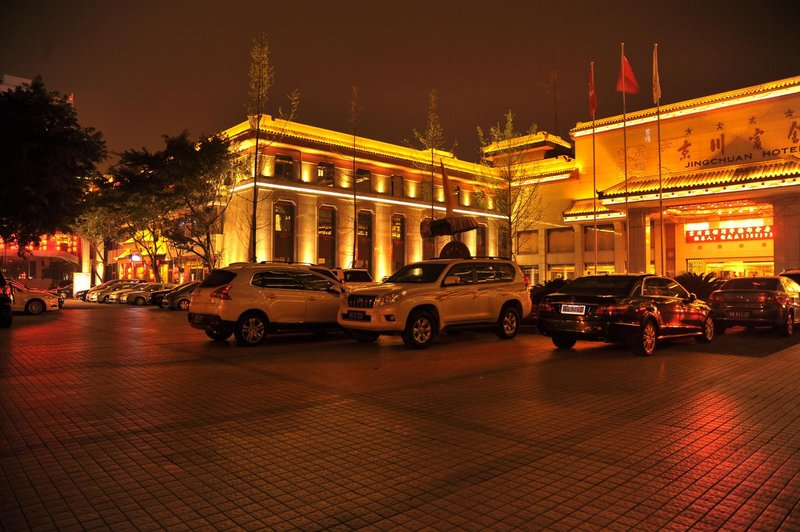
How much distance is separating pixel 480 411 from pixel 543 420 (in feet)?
2.47

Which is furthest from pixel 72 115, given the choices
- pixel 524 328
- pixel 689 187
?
pixel 689 187

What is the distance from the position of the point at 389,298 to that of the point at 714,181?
24.1 m

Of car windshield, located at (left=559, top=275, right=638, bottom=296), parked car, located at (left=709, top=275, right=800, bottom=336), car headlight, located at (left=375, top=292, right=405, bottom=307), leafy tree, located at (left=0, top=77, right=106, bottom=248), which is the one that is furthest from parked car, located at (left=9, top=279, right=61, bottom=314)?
parked car, located at (left=709, top=275, right=800, bottom=336)

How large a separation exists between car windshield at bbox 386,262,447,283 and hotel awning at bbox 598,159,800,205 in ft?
71.7

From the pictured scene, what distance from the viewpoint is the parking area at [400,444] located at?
387 cm

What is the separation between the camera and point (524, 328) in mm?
17125

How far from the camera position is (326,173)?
45969mm

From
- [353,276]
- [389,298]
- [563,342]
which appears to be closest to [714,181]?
[353,276]

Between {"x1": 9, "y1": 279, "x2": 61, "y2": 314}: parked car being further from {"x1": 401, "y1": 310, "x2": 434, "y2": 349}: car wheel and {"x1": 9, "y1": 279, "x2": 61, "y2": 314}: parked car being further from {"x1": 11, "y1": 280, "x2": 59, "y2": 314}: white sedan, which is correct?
{"x1": 401, "y1": 310, "x2": 434, "y2": 349}: car wheel

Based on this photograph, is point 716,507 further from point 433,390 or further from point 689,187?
point 689,187

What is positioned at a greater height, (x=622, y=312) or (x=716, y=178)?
(x=716, y=178)

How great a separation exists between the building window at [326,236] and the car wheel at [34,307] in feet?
74.0

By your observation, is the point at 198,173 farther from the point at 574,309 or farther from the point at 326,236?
the point at 574,309

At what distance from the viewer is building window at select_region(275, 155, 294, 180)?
42875 millimetres
